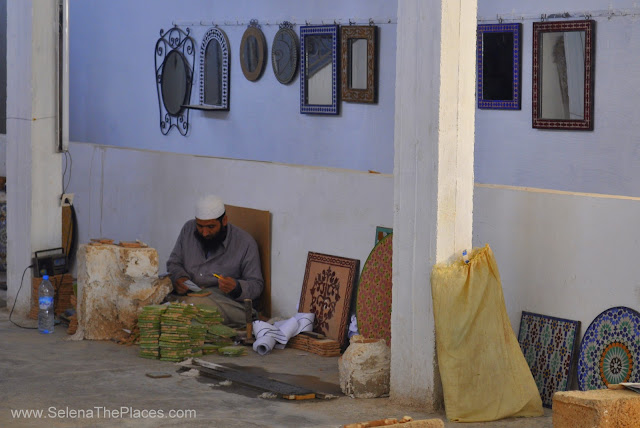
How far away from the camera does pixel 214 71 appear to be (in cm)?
1452

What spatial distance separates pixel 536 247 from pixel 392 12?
490cm

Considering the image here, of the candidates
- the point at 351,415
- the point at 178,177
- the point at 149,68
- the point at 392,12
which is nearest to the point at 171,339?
the point at 351,415

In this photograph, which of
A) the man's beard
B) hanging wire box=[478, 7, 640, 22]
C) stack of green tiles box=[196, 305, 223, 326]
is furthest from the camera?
the man's beard

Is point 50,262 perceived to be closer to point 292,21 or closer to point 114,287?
point 114,287

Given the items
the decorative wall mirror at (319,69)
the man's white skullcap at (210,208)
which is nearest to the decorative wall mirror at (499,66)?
the decorative wall mirror at (319,69)

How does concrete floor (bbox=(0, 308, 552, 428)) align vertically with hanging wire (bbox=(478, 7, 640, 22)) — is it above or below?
below

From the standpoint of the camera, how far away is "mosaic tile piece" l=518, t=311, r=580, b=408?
24.2 feet

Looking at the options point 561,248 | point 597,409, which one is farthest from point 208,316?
point 597,409

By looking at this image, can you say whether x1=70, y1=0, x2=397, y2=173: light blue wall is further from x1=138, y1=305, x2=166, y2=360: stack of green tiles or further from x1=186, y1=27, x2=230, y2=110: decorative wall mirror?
x1=138, y1=305, x2=166, y2=360: stack of green tiles

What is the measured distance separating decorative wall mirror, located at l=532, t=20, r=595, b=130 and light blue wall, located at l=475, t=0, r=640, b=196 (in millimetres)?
82

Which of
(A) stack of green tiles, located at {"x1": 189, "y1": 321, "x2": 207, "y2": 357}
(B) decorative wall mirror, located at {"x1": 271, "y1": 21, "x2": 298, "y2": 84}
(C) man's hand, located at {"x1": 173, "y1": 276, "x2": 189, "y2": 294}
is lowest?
(A) stack of green tiles, located at {"x1": 189, "y1": 321, "x2": 207, "y2": 357}

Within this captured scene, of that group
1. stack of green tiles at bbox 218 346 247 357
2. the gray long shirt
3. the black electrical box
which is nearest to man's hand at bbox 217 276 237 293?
the gray long shirt

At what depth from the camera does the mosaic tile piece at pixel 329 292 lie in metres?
9.18

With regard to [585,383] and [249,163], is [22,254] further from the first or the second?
[585,383]
